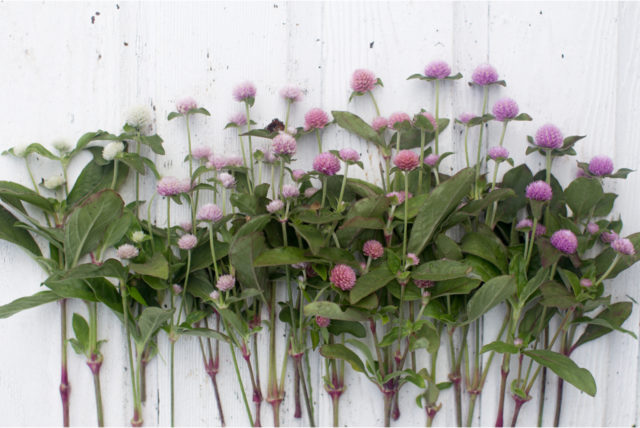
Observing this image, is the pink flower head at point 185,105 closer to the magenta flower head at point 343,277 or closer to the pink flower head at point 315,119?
the pink flower head at point 315,119

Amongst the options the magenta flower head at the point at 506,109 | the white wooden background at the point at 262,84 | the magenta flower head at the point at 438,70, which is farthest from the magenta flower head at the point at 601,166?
the magenta flower head at the point at 438,70

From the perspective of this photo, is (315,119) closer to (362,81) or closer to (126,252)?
(362,81)

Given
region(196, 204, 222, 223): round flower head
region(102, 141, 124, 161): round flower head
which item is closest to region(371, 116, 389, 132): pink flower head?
region(196, 204, 222, 223): round flower head

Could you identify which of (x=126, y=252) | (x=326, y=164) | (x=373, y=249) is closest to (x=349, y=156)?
(x=326, y=164)

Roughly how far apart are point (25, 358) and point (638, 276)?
1050mm

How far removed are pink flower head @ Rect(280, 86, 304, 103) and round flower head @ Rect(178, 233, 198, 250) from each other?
0.89 ft

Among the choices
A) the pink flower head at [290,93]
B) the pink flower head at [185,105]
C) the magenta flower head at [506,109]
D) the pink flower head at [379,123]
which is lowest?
the pink flower head at [379,123]

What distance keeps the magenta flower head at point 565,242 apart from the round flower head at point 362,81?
14.5 inches

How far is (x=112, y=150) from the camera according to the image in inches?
27.0

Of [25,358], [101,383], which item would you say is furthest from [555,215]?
[25,358]

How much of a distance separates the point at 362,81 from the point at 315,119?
0.10 metres

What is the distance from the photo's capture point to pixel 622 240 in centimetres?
63

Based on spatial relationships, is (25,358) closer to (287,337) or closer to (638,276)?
(287,337)

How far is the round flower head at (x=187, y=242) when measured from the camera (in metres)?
0.65
